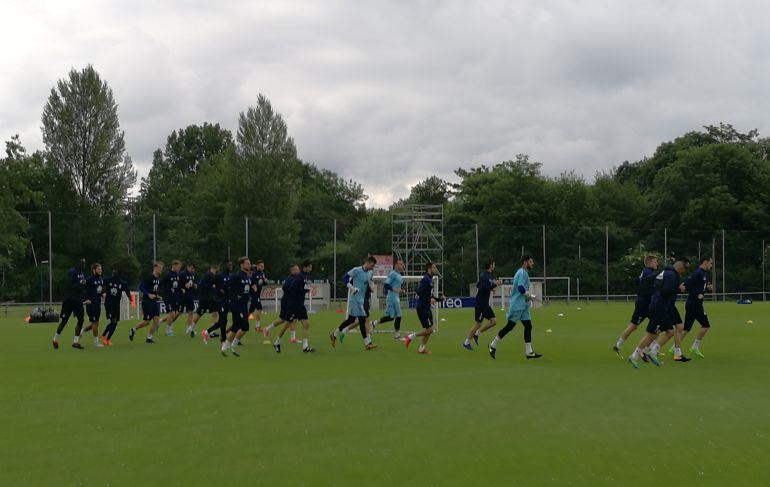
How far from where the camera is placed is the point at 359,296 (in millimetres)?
20016

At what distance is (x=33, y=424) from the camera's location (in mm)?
9664

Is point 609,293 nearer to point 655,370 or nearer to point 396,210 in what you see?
point 396,210

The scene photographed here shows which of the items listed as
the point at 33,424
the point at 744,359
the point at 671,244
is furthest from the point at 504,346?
the point at 671,244

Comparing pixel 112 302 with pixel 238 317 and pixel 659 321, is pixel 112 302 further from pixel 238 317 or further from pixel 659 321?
pixel 659 321

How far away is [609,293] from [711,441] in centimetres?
5489

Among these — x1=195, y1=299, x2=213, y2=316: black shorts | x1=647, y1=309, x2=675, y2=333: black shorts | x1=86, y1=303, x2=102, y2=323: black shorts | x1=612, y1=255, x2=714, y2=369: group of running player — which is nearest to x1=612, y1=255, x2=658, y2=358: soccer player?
x1=612, y1=255, x2=714, y2=369: group of running player

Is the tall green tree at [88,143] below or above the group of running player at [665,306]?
above

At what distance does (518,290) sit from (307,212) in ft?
251

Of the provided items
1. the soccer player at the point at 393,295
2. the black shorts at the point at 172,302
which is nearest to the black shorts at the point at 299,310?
the soccer player at the point at 393,295

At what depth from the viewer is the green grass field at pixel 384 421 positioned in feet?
24.1

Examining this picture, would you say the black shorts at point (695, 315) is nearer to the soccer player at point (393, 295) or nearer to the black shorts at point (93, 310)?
the soccer player at point (393, 295)

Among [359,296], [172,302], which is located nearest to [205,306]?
[172,302]

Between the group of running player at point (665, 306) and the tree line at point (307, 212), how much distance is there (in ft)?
132

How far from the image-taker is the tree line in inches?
2163
